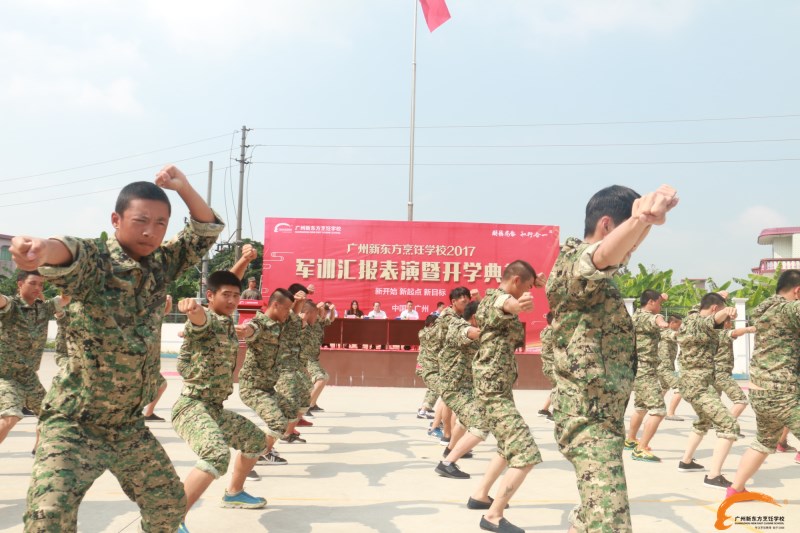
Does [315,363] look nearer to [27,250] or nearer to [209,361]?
[209,361]

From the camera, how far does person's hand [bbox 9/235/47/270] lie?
237cm

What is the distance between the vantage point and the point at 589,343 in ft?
10.3

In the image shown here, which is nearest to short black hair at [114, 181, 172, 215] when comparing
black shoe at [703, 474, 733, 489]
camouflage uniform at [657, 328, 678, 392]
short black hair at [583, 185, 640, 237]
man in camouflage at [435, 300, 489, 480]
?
short black hair at [583, 185, 640, 237]

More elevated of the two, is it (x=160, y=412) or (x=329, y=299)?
(x=329, y=299)

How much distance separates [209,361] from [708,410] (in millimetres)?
4835

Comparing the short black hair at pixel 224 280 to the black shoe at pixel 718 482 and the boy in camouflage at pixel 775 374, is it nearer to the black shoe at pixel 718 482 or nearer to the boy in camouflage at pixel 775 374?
the boy in camouflage at pixel 775 374

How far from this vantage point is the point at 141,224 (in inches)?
120

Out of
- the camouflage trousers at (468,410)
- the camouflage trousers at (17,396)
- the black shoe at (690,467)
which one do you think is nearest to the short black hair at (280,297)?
the camouflage trousers at (468,410)

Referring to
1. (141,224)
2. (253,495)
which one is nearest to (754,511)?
(253,495)

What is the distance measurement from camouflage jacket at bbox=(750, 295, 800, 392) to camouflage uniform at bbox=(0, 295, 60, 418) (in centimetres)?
617

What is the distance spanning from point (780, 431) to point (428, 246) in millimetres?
14798

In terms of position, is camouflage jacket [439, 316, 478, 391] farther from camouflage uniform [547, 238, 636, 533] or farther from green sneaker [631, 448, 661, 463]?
camouflage uniform [547, 238, 636, 533]

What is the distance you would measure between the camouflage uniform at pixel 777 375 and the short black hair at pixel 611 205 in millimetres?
2943

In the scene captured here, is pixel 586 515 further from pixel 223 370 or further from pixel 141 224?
pixel 223 370
